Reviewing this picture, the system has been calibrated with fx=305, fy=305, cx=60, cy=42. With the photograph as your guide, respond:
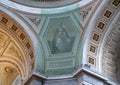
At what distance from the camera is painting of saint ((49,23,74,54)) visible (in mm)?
12766

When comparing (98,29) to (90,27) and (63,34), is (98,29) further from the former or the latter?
(63,34)

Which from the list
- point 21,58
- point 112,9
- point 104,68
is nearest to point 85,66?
point 104,68

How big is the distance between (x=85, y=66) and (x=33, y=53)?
2.51 m

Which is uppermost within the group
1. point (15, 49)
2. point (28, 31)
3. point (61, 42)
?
point (28, 31)

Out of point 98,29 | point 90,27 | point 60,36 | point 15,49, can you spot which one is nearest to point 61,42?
point 60,36

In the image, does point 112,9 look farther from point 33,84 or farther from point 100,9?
point 33,84

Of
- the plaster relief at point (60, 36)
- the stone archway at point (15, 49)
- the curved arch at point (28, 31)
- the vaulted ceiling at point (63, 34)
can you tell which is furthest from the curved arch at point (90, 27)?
the stone archway at point (15, 49)

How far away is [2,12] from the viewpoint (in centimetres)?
1284

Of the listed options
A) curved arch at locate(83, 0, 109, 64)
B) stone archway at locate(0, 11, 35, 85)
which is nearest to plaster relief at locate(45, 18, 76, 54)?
curved arch at locate(83, 0, 109, 64)

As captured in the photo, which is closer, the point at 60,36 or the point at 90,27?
the point at 90,27

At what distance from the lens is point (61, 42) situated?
13.0 metres

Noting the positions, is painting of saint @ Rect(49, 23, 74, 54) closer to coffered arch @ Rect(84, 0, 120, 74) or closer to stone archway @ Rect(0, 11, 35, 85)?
coffered arch @ Rect(84, 0, 120, 74)

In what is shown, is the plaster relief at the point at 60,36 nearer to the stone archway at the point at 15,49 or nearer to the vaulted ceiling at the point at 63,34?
the vaulted ceiling at the point at 63,34

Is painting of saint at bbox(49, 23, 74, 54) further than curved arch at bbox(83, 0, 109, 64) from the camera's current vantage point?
Yes
